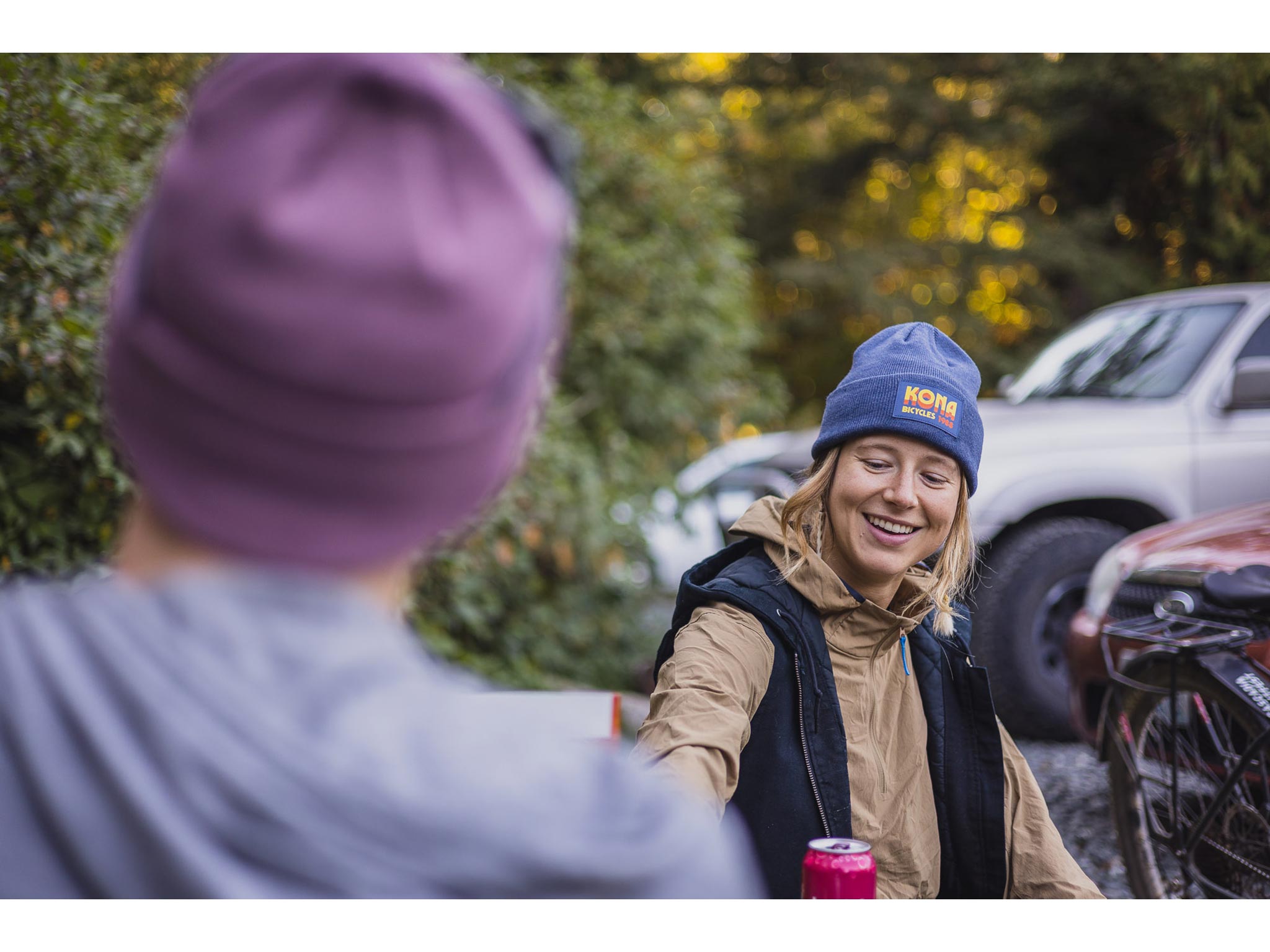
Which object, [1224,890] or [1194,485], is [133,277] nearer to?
[1224,890]

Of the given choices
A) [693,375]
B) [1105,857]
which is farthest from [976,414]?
[693,375]

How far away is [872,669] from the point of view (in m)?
2.20

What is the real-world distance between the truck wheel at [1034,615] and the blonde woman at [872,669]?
2584mm

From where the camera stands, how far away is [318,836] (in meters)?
0.67

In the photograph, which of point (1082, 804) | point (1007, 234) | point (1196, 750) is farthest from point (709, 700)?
point (1007, 234)

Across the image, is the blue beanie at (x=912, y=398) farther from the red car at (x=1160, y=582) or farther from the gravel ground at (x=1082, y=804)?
the gravel ground at (x=1082, y=804)

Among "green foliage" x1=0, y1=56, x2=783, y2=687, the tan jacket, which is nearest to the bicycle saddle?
the tan jacket

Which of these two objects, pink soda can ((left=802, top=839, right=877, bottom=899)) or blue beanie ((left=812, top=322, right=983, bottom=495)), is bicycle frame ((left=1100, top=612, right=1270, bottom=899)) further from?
pink soda can ((left=802, top=839, right=877, bottom=899))

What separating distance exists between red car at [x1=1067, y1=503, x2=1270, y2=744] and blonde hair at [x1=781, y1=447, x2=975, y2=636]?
1.25m

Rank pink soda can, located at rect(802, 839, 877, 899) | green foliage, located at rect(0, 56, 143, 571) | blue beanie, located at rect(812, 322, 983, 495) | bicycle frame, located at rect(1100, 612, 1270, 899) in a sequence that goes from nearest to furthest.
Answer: pink soda can, located at rect(802, 839, 877, 899)
blue beanie, located at rect(812, 322, 983, 495)
bicycle frame, located at rect(1100, 612, 1270, 899)
green foliage, located at rect(0, 56, 143, 571)

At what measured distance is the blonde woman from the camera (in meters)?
2.01

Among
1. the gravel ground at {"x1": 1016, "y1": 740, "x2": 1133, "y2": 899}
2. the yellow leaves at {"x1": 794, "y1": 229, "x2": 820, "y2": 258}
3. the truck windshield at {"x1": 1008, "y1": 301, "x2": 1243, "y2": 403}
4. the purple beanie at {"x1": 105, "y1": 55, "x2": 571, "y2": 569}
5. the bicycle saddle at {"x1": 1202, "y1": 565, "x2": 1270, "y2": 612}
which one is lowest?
the gravel ground at {"x1": 1016, "y1": 740, "x2": 1133, "y2": 899}

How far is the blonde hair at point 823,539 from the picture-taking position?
87.4 inches

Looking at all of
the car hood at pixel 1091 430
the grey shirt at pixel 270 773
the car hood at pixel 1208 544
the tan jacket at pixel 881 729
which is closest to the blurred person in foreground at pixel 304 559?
the grey shirt at pixel 270 773
